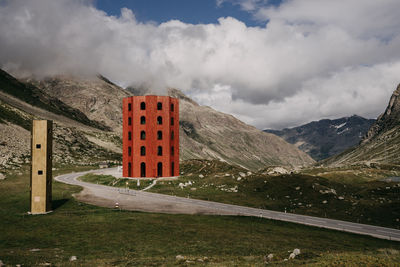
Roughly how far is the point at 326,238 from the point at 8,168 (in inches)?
3265

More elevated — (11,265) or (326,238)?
(11,265)

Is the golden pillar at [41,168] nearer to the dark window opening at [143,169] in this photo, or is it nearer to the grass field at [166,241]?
the grass field at [166,241]

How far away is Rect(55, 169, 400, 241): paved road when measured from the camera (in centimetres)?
3553

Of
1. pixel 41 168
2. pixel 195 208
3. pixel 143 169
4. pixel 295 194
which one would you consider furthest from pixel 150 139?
pixel 295 194

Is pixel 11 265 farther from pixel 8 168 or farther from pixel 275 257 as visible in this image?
pixel 8 168

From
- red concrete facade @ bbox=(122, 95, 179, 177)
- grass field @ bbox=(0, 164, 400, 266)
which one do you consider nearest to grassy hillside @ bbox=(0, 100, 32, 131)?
red concrete facade @ bbox=(122, 95, 179, 177)

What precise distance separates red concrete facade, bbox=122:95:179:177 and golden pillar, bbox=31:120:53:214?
1289 inches

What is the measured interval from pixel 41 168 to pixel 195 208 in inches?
870

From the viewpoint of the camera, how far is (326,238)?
97.9 feet

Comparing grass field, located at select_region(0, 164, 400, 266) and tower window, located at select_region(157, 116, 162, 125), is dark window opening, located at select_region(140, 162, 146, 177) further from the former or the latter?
grass field, located at select_region(0, 164, 400, 266)

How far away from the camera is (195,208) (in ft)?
140

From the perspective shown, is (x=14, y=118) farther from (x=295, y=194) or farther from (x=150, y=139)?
(x=295, y=194)

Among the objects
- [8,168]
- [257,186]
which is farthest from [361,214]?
[8,168]

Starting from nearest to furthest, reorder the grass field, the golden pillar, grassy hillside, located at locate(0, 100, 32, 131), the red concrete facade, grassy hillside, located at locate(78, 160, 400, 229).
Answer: the grass field, the golden pillar, grassy hillside, located at locate(78, 160, 400, 229), the red concrete facade, grassy hillside, located at locate(0, 100, 32, 131)
